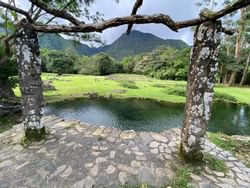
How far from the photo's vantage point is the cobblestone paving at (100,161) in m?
2.59

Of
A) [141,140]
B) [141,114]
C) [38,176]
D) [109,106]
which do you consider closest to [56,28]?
[38,176]

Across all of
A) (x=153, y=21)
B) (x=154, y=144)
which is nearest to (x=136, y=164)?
(x=154, y=144)

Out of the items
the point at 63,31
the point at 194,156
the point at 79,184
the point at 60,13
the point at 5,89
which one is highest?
the point at 60,13

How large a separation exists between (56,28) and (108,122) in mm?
5914

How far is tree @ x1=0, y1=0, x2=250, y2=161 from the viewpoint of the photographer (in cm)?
268

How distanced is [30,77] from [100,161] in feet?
6.84

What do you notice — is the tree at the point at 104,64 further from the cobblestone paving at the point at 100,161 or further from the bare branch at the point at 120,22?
the bare branch at the point at 120,22

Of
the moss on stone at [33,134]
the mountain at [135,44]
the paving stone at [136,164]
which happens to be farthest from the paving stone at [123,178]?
the mountain at [135,44]

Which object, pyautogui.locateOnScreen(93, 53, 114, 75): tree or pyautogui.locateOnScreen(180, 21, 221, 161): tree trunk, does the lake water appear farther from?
pyautogui.locateOnScreen(93, 53, 114, 75): tree

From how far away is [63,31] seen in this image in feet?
10.3

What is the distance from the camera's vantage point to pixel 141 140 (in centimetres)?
377

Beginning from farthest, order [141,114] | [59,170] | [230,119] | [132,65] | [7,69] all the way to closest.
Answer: [132,65], [141,114], [230,119], [7,69], [59,170]

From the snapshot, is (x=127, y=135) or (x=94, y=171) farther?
(x=127, y=135)

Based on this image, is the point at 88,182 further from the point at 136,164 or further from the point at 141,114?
the point at 141,114
